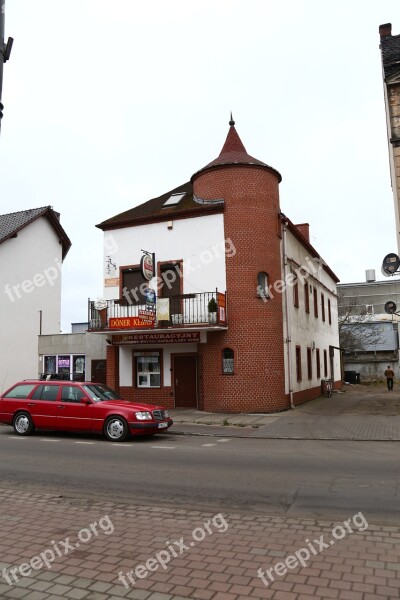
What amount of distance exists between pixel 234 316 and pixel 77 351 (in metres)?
8.43

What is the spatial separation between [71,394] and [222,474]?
640 cm

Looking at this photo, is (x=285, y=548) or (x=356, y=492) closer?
(x=285, y=548)

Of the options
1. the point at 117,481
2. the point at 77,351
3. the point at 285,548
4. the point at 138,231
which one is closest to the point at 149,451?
the point at 117,481

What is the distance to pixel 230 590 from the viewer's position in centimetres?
416

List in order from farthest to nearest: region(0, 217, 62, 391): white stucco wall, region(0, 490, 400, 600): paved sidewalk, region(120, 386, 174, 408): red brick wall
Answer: region(0, 217, 62, 391): white stucco wall → region(120, 386, 174, 408): red brick wall → region(0, 490, 400, 600): paved sidewalk

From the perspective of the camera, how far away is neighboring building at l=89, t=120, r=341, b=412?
19.5 meters

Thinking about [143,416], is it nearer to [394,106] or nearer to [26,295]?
[394,106]

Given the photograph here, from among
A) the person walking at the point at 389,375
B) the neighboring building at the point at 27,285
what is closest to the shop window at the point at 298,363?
the person walking at the point at 389,375

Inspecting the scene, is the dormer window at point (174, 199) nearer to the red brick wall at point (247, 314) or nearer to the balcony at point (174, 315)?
the red brick wall at point (247, 314)

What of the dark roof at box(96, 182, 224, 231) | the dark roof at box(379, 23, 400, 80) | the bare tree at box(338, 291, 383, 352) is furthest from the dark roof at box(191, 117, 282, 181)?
the bare tree at box(338, 291, 383, 352)

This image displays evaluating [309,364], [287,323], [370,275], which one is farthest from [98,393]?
[370,275]

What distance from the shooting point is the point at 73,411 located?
1347 cm

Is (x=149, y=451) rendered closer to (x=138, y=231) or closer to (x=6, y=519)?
(x=6, y=519)

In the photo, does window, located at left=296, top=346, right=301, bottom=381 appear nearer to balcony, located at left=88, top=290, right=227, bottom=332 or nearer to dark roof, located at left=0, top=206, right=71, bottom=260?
balcony, located at left=88, top=290, right=227, bottom=332
